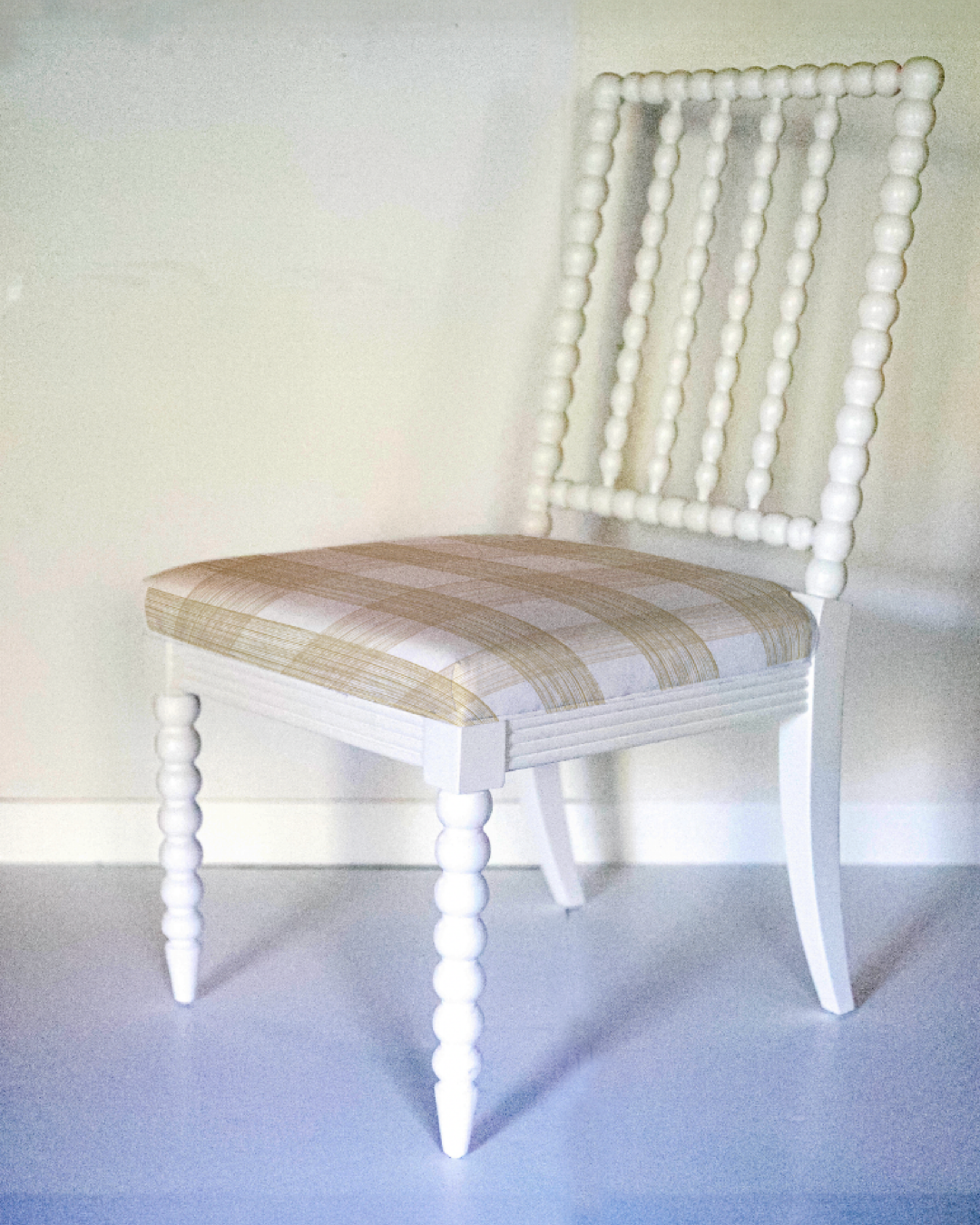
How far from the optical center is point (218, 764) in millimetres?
1655

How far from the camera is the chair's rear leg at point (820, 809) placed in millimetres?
1205

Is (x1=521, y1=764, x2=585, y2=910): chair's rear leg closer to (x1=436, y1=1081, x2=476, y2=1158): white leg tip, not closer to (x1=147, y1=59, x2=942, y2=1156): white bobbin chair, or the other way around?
(x1=147, y1=59, x2=942, y2=1156): white bobbin chair

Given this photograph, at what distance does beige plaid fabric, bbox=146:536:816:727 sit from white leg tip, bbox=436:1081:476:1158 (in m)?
0.29

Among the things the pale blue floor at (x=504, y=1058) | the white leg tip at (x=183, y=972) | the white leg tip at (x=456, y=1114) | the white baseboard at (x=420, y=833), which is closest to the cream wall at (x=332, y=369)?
the white baseboard at (x=420, y=833)

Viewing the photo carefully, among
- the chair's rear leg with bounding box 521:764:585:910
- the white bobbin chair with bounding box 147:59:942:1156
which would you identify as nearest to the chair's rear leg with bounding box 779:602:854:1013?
the white bobbin chair with bounding box 147:59:942:1156

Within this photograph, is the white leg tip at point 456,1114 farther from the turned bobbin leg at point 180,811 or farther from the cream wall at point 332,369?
the cream wall at point 332,369

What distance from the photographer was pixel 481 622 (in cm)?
99

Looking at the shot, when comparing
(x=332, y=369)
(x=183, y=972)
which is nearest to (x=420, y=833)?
(x=183, y=972)

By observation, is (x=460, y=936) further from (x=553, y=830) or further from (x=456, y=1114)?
(x=553, y=830)

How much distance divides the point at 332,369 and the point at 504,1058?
0.79 meters

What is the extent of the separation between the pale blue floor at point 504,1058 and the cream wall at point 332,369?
10 centimetres

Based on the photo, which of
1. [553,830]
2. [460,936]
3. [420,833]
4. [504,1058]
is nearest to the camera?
[460,936]

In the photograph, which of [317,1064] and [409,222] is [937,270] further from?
[317,1064]

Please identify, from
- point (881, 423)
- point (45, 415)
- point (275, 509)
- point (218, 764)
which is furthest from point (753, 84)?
point (218, 764)
